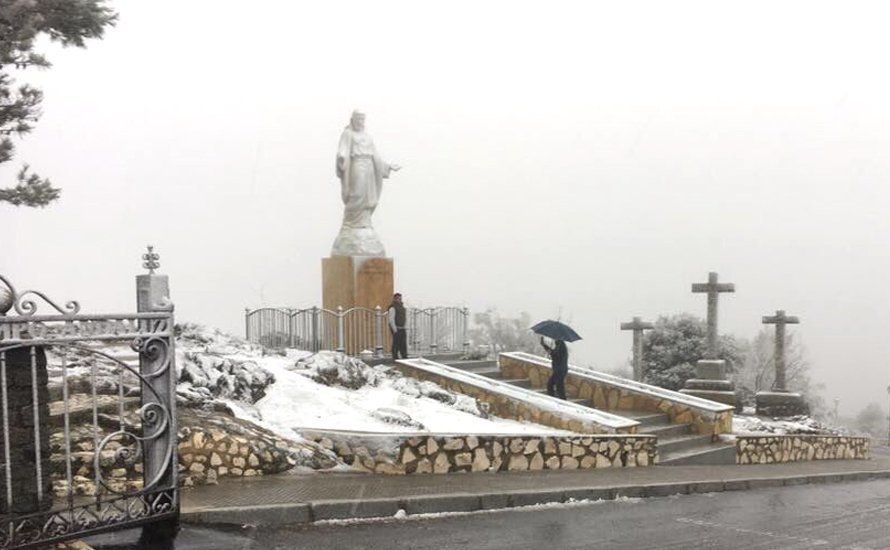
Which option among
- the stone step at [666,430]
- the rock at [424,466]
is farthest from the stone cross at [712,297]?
the rock at [424,466]

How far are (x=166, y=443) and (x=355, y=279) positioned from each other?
1115 cm

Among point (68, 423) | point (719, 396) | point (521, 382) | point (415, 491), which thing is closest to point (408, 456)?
point (415, 491)

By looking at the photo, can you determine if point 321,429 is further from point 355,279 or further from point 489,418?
point 355,279

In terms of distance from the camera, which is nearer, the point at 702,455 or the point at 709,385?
the point at 702,455

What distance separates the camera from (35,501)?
16.6ft

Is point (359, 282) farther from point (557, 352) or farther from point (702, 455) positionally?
point (702, 455)

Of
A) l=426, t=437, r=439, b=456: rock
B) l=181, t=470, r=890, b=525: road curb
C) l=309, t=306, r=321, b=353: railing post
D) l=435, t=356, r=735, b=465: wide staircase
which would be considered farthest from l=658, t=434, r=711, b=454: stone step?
l=309, t=306, r=321, b=353: railing post

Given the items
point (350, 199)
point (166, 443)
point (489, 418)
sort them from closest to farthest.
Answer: point (166, 443), point (489, 418), point (350, 199)

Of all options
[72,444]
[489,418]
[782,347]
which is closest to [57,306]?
[72,444]

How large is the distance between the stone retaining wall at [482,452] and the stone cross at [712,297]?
1069 centimetres

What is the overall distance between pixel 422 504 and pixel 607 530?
1753 mm

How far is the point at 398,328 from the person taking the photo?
48.2ft

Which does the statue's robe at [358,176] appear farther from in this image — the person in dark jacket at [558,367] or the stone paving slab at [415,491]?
the stone paving slab at [415,491]

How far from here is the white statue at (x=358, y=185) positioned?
17453 millimetres
